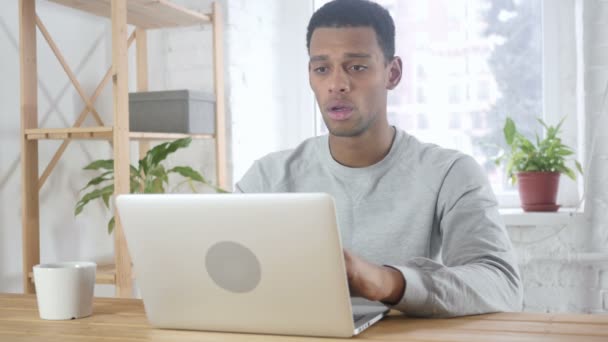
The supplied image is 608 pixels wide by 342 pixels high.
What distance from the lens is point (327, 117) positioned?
1.61 meters

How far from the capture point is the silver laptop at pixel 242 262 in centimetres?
99

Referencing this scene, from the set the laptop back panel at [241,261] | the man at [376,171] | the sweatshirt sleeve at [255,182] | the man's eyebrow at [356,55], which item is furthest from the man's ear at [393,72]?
the laptop back panel at [241,261]

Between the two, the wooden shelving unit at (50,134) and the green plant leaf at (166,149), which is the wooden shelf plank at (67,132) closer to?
the wooden shelving unit at (50,134)

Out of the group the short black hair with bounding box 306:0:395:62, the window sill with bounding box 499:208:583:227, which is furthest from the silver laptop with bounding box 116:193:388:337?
the window sill with bounding box 499:208:583:227

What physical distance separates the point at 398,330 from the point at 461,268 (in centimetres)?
23

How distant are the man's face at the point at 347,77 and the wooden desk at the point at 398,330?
0.53 m

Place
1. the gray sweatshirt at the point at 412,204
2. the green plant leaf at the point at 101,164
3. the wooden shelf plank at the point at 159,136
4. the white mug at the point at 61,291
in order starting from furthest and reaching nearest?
the green plant leaf at the point at 101,164 < the wooden shelf plank at the point at 159,136 < the gray sweatshirt at the point at 412,204 < the white mug at the point at 61,291

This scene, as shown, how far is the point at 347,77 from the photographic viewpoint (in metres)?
1.61

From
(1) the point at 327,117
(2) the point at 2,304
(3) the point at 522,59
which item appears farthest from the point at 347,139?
(3) the point at 522,59

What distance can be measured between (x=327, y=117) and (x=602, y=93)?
4.30 ft

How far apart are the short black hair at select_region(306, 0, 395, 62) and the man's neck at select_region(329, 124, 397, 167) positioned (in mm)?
174

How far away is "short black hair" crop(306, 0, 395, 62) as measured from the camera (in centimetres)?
165

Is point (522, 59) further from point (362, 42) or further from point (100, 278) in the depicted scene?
point (100, 278)

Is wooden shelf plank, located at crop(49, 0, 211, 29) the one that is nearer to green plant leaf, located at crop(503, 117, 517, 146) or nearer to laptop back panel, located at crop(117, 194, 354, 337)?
green plant leaf, located at crop(503, 117, 517, 146)
